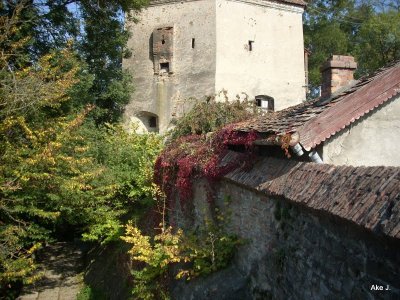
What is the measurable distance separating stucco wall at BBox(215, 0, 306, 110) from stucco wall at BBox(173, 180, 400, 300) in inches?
503

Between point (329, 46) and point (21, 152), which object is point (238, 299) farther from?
point (329, 46)

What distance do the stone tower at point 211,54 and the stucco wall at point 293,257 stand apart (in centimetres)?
1274

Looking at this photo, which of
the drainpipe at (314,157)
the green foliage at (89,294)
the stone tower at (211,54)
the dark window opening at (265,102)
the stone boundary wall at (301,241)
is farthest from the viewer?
the dark window opening at (265,102)

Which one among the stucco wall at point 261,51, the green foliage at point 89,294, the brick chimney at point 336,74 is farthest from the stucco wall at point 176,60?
the brick chimney at point 336,74

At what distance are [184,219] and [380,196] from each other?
256 inches

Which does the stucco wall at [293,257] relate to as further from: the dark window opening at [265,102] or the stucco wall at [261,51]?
the dark window opening at [265,102]

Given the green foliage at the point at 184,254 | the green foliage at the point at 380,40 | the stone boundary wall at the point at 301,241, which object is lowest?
the green foliage at the point at 184,254

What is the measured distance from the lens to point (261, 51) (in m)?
20.3

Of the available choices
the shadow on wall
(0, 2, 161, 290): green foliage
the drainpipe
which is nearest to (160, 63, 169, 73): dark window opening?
the shadow on wall

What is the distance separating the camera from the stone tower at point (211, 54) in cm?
1945

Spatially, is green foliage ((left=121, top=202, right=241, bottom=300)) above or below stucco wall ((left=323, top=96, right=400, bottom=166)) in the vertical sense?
below

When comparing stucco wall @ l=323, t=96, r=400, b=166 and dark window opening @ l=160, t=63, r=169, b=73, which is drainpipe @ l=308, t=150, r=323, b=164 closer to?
stucco wall @ l=323, t=96, r=400, b=166

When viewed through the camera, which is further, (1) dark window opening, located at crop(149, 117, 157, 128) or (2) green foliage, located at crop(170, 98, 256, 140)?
(1) dark window opening, located at crop(149, 117, 157, 128)

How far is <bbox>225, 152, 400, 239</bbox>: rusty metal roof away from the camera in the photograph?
3.33 m
